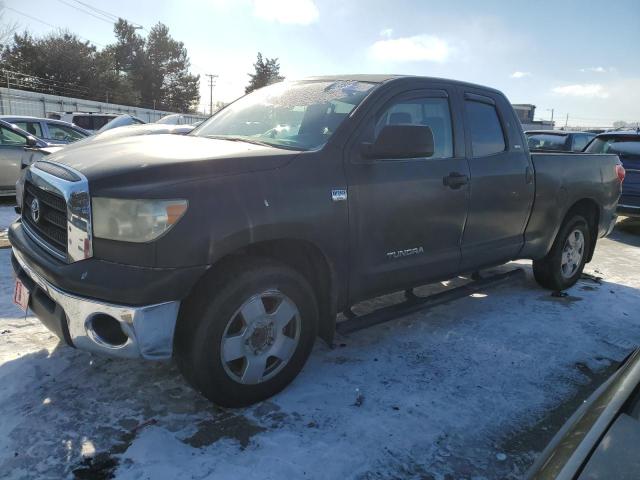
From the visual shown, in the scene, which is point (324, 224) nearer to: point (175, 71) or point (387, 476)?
point (387, 476)

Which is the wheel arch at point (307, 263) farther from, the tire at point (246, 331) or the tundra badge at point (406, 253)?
the tundra badge at point (406, 253)

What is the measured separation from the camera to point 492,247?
4020 mm

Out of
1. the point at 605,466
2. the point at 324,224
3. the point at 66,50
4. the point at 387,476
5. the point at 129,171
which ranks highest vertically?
the point at 66,50

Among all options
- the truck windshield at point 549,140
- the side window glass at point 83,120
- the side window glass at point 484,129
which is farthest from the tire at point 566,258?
the side window glass at point 83,120

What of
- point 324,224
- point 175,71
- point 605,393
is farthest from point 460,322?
point 175,71

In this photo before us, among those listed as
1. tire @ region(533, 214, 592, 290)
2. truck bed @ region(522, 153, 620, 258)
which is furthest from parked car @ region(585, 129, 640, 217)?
tire @ region(533, 214, 592, 290)

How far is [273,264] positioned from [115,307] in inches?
31.5

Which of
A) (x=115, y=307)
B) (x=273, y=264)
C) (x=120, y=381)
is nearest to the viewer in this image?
(x=115, y=307)

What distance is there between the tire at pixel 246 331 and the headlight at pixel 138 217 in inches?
15.6

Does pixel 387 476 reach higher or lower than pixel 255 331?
lower

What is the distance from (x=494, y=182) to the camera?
3865 millimetres

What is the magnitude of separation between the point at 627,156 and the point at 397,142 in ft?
25.4

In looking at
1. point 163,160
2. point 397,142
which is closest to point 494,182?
point 397,142

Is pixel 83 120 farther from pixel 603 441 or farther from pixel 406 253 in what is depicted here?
pixel 603 441
